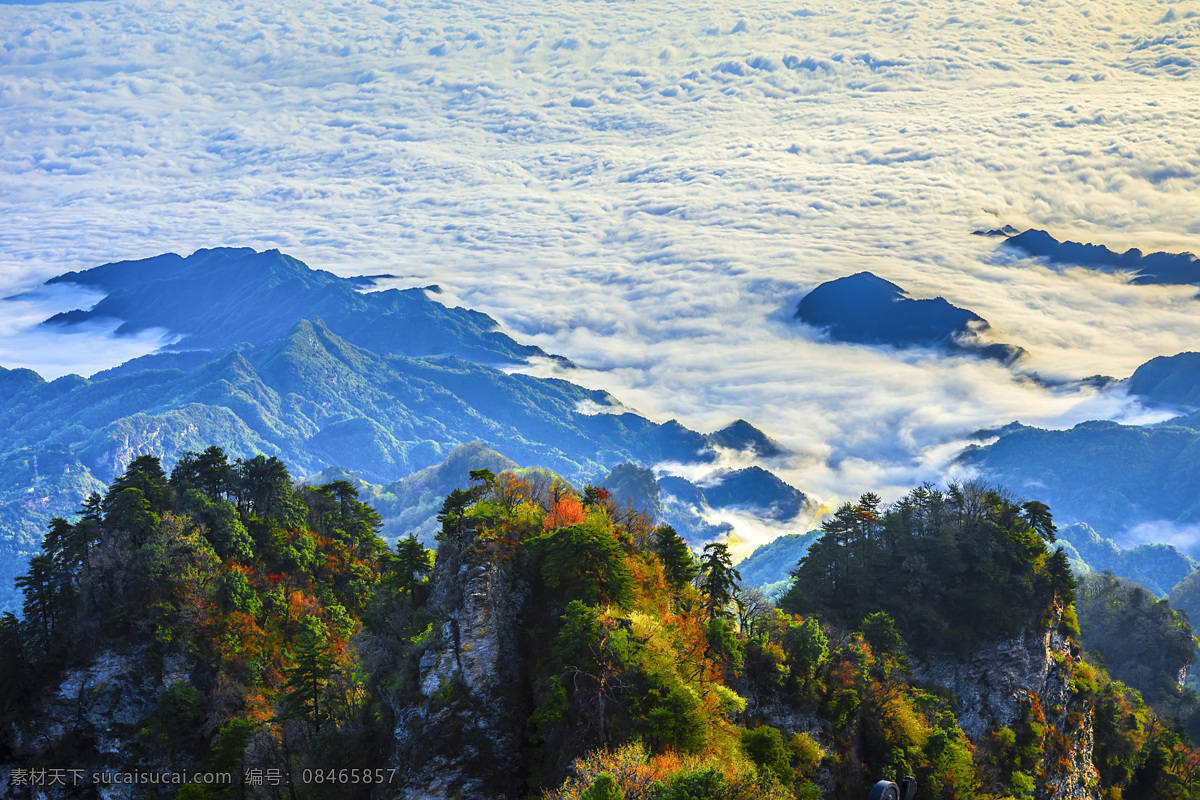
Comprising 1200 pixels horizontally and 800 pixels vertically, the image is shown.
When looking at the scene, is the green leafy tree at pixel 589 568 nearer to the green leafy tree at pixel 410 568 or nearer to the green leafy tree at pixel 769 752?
the green leafy tree at pixel 769 752

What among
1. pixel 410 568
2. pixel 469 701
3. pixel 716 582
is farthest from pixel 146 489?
pixel 716 582

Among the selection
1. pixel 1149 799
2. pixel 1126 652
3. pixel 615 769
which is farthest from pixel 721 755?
pixel 1126 652

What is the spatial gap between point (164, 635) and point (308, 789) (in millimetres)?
38473

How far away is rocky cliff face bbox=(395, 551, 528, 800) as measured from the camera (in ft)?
265

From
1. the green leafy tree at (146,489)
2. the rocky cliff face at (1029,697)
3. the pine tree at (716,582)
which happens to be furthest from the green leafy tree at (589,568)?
the green leafy tree at (146,489)

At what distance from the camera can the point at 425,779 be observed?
8081 cm

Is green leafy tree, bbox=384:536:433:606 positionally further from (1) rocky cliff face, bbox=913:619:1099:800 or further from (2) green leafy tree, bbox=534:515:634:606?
(1) rocky cliff face, bbox=913:619:1099:800

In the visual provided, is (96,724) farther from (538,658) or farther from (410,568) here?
(538,658)

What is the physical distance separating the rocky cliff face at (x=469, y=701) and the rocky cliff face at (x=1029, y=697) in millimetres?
61890

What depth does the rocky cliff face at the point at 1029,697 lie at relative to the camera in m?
119

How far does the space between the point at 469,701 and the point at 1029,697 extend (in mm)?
74428

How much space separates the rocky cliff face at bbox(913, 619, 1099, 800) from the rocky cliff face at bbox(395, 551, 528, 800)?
61.9 metres

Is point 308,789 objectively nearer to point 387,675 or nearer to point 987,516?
point 387,675

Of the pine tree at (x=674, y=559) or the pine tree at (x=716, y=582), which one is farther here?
the pine tree at (x=674, y=559)
